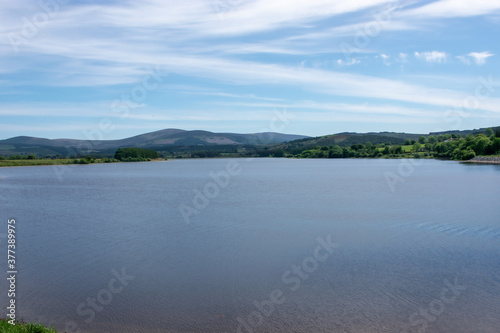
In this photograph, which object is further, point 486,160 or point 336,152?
point 336,152

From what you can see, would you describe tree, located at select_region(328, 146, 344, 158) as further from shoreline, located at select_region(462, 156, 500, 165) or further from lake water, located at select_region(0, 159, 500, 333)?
lake water, located at select_region(0, 159, 500, 333)

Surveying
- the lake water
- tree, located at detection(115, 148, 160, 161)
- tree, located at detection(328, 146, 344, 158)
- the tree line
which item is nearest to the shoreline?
the tree line

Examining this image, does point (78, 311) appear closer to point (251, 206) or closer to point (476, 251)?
point (476, 251)

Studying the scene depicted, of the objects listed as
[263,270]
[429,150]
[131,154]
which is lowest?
[263,270]

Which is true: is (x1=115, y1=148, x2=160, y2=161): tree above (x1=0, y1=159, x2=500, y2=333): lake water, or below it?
above

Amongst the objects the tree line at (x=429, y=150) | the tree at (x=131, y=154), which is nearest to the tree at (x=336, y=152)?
the tree line at (x=429, y=150)

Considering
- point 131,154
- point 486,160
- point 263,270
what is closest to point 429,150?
point 486,160

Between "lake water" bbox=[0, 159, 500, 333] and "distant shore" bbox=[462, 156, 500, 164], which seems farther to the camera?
"distant shore" bbox=[462, 156, 500, 164]

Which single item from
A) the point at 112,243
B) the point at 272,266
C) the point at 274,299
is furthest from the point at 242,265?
the point at 112,243

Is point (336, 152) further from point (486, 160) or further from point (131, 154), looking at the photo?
point (131, 154)

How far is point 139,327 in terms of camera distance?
9.05 metres

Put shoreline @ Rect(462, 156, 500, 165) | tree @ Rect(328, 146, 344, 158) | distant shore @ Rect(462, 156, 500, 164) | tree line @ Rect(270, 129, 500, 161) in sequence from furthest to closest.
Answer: tree @ Rect(328, 146, 344, 158), tree line @ Rect(270, 129, 500, 161), distant shore @ Rect(462, 156, 500, 164), shoreline @ Rect(462, 156, 500, 165)

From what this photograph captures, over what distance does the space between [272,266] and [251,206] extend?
553 inches

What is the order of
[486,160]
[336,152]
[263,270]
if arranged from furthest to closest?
[336,152], [486,160], [263,270]
